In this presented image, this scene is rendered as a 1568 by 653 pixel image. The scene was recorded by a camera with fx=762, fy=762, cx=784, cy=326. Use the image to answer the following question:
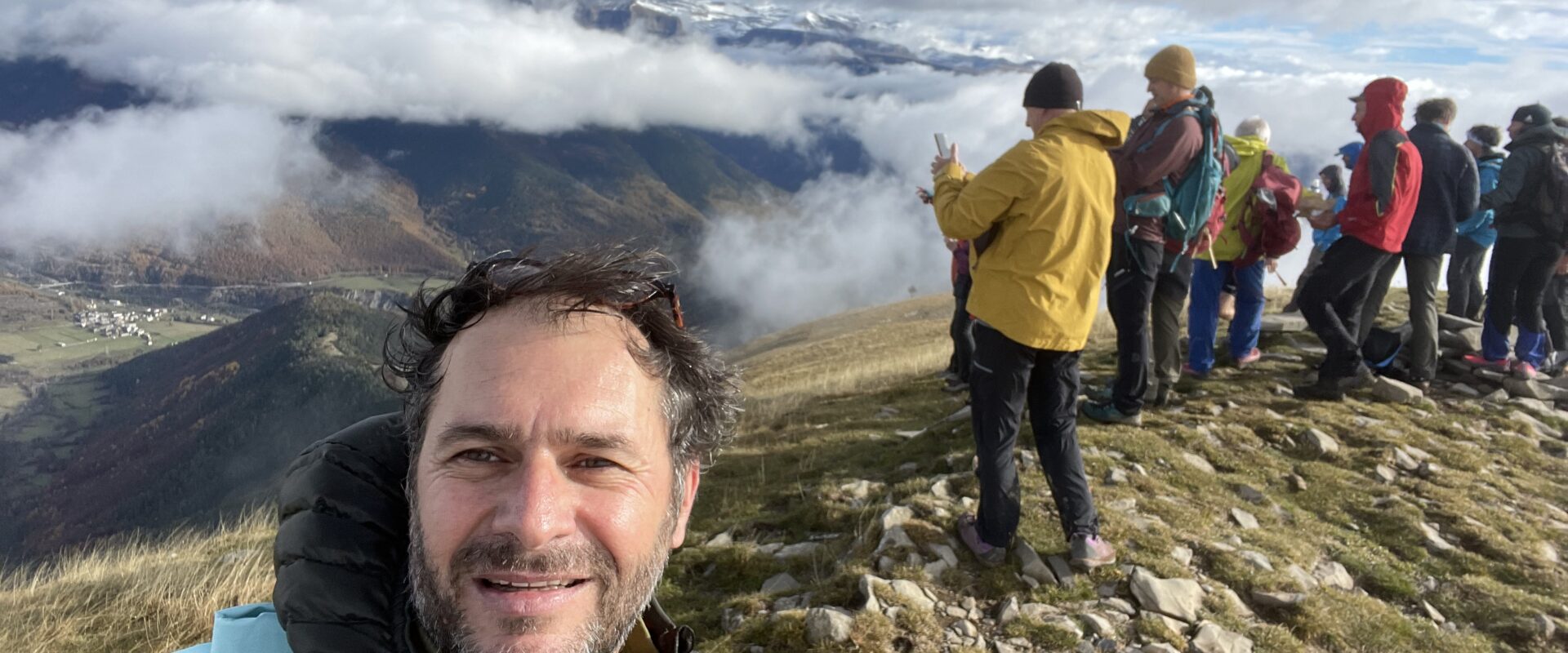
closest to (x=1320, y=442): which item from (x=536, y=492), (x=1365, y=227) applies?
(x=1365, y=227)

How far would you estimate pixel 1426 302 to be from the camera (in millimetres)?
9242

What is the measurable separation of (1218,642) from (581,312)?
445cm

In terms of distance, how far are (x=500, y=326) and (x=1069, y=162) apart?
4093 mm

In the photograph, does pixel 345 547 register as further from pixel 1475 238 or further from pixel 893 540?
pixel 1475 238

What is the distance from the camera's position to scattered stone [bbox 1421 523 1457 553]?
6180mm

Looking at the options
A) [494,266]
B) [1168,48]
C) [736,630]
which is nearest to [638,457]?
[494,266]

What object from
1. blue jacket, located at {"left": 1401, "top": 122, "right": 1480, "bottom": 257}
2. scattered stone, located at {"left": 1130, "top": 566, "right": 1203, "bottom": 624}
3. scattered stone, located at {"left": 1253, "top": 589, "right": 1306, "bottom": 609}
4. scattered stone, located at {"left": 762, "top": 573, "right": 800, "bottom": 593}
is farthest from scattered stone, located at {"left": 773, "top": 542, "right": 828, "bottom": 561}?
blue jacket, located at {"left": 1401, "top": 122, "right": 1480, "bottom": 257}

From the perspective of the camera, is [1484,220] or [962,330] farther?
[1484,220]

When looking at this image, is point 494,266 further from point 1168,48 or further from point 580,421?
point 1168,48

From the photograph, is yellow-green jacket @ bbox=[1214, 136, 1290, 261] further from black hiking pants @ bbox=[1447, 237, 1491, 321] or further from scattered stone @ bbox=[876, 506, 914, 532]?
scattered stone @ bbox=[876, 506, 914, 532]

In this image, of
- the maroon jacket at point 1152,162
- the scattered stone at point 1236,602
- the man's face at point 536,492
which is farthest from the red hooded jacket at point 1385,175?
the man's face at point 536,492

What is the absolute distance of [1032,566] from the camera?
17.5ft

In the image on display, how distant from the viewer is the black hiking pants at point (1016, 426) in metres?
5.25

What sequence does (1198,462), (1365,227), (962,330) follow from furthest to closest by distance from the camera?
(962,330)
(1365,227)
(1198,462)
